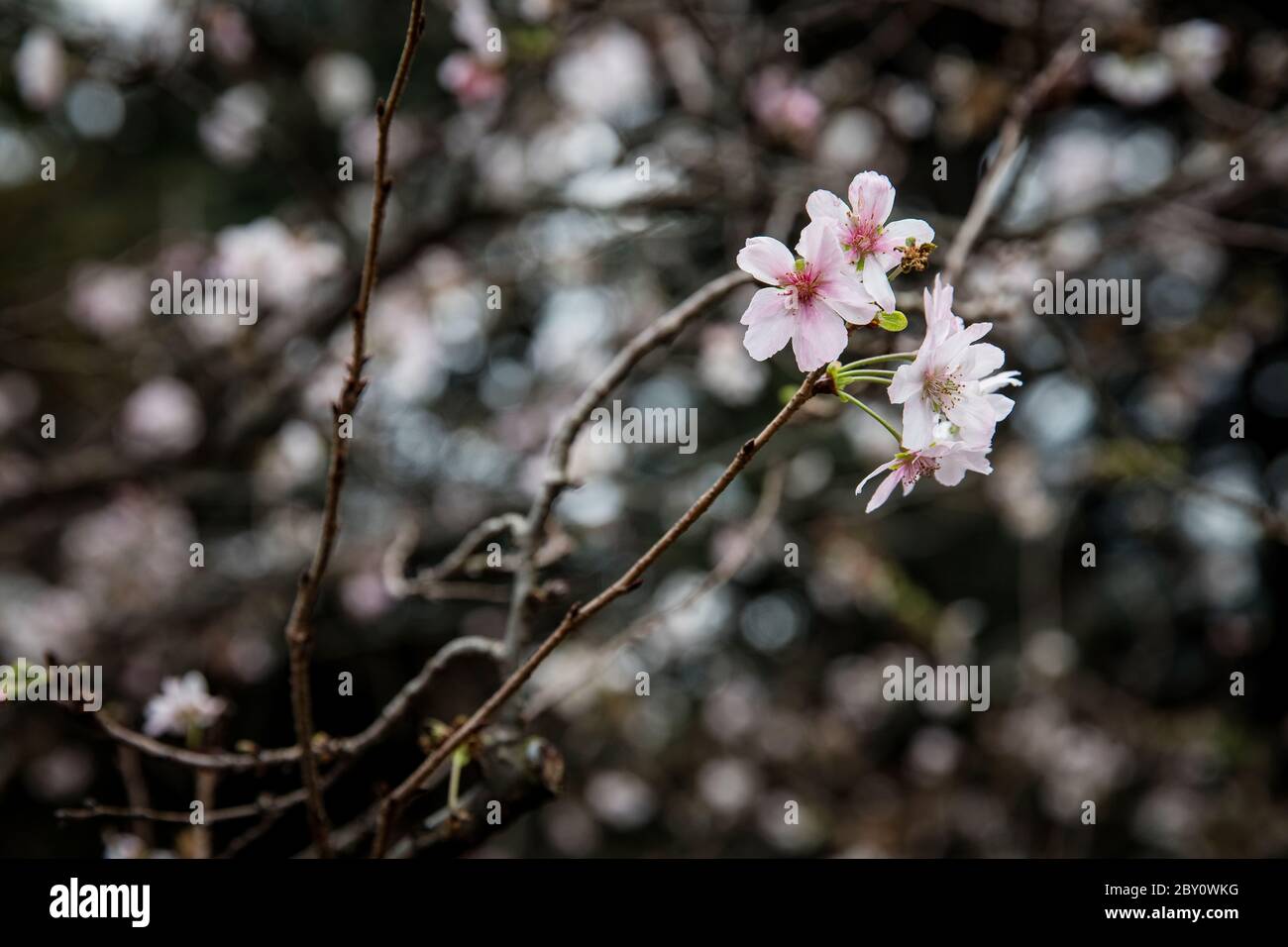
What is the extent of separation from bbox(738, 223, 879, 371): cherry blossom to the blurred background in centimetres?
81

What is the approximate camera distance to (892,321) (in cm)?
75

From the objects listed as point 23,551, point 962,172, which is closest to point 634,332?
point 962,172

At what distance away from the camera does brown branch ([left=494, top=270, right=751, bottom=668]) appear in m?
0.98

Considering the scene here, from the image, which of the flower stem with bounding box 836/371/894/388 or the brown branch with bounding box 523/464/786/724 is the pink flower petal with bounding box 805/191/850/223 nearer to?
the flower stem with bounding box 836/371/894/388

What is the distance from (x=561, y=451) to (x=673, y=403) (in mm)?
3676

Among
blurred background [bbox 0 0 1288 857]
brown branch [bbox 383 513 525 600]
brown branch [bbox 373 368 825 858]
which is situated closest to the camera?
brown branch [bbox 373 368 825 858]

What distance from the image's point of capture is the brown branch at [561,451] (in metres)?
0.98

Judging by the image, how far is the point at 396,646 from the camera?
459 cm

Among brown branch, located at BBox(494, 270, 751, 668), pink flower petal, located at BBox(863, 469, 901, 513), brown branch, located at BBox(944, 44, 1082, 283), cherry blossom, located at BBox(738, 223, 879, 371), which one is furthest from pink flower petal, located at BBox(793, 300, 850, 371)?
brown branch, located at BBox(944, 44, 1082, 283)

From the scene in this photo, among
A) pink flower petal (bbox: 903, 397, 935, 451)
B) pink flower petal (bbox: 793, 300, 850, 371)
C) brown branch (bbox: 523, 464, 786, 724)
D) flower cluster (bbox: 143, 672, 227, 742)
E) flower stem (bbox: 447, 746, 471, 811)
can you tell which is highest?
pink flower petal (bbox: 793, 300, 850, 371)

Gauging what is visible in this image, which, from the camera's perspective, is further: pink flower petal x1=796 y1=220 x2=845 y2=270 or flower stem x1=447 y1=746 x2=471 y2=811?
flower stem x1=447 y1=746 x2=471 y2=811

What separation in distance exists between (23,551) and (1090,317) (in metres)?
4.45

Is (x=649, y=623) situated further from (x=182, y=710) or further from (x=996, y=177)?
(x=996, y=177)

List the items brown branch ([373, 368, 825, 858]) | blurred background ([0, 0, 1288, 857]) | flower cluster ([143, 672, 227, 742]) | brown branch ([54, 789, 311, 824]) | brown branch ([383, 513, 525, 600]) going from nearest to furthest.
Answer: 1. brown branch ([373, 368, 825, 858])
2. brown branch ([54, 789, 311, 824])
3. brown branch ([383, 513, 525, 600])
4. flower cluster ([143, 672, 227, 742])
5. blurred background ([0, 0, 1288, 857])
